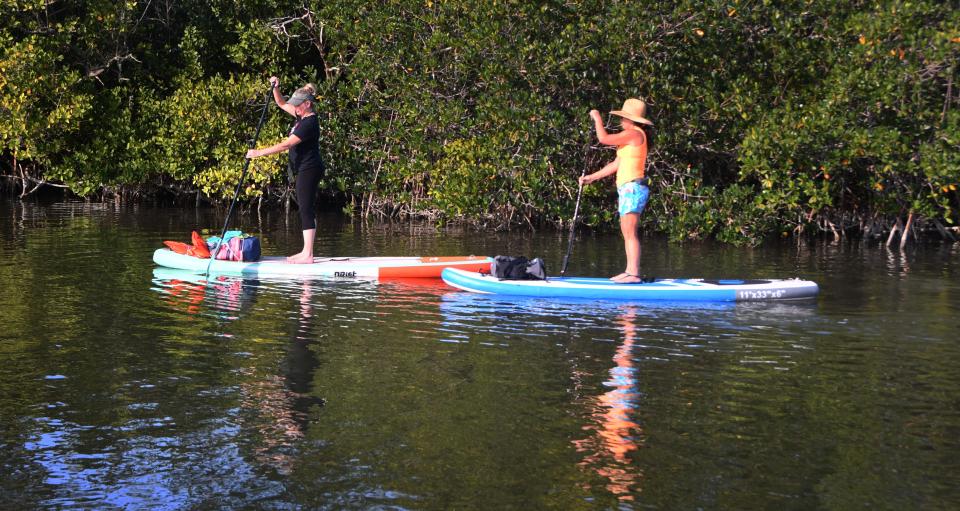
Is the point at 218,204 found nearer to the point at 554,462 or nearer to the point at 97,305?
the point at 97,305

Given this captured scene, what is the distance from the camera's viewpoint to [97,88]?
25.5 meters

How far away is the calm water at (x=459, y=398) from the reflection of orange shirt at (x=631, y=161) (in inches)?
58.7

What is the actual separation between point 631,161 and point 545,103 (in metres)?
6.95

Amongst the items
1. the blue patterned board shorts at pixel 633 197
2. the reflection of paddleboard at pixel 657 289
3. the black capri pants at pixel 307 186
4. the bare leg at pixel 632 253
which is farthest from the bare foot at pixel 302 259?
the blue patterned board shorts at pixel 633 197

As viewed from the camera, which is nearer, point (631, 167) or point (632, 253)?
point (631, 167)

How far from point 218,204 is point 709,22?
37.7 feet

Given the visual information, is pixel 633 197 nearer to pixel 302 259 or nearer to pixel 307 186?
pixel 307 186

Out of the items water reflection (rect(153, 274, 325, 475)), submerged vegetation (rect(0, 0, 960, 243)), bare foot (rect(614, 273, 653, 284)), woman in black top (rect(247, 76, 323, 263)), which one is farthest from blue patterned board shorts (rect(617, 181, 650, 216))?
submerged vegetation (rect(0, 0, 960, 243))

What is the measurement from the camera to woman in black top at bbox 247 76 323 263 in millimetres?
13719

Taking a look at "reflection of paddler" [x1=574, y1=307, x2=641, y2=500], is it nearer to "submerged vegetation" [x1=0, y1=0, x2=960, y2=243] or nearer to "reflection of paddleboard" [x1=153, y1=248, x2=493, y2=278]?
"reflection of paddleboard" [x1=153, y1=248, x2=493, y2=278]

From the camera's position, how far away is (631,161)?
12609 mm

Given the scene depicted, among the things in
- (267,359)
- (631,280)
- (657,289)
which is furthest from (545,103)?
(267,359)

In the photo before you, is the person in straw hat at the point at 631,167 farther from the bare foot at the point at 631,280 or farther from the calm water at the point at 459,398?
the calm water at the point at 459,398

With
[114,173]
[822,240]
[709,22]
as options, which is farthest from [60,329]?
[114,173]
